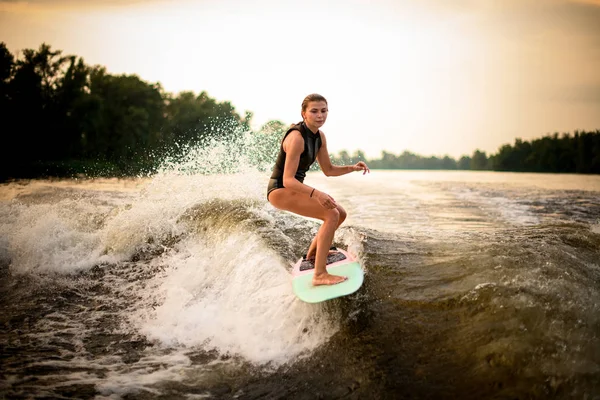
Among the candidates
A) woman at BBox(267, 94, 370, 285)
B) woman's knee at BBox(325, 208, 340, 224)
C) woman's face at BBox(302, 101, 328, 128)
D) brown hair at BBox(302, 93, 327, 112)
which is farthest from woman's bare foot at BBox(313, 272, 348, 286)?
brown hair at BBox(302, 93, 327, 112)

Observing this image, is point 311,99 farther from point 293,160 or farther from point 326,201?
point 326,201

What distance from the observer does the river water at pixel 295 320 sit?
3635mm

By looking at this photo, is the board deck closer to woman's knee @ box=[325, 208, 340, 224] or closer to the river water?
the river water

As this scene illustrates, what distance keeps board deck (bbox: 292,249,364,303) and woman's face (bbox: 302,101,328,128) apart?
1606 mm

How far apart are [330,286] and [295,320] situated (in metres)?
0.60

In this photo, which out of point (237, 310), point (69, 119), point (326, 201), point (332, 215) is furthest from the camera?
point (69, 119)

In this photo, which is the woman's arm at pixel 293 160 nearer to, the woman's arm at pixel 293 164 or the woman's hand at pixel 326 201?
the woman's arm at pixel 293 164

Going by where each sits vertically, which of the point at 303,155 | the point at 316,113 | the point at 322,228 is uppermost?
the point at 316,113

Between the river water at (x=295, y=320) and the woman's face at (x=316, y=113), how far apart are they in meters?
1.97

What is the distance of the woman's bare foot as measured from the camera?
14.9 ft

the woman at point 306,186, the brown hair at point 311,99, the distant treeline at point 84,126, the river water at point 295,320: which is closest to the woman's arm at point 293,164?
the woman at point 306,186

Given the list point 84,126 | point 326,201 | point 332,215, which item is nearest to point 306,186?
point 326,201

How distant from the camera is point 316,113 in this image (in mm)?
4633

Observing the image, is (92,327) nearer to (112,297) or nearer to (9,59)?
(112,297)
